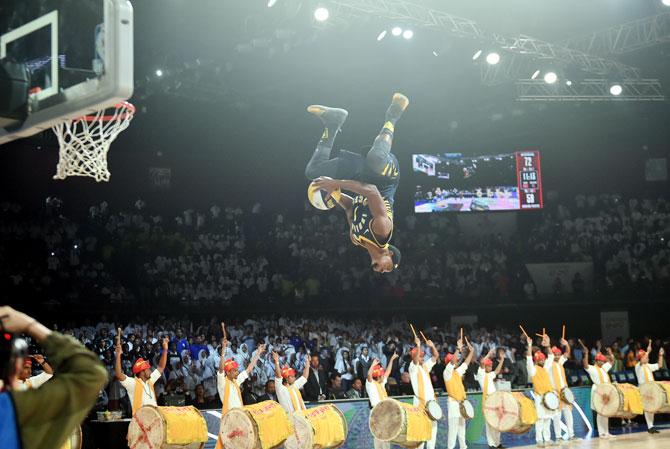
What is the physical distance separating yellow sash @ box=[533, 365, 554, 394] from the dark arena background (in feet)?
0.16

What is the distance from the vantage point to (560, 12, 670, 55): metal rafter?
1759 centimetres

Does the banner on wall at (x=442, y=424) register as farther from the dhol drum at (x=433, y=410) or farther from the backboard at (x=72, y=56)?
the backboard at (x=72, y=56)

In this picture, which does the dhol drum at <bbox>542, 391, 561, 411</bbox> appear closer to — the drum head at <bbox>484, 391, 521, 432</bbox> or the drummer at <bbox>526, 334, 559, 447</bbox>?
the drummer at <bbox>526, 334, 559, 447</bbox>

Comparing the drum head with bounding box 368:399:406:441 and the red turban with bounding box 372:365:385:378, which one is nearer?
the drum head with bounding box 368:399:406:441

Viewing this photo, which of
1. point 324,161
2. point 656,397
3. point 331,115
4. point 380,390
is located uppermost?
point 331,115

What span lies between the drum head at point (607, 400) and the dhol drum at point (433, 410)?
4506mm

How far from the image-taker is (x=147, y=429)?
10.6 metres

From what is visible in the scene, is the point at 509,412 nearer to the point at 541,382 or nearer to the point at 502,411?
the point at 502,411

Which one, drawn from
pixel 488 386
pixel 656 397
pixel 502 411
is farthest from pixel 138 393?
pixel 656 397

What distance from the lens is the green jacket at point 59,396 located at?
9.44ft

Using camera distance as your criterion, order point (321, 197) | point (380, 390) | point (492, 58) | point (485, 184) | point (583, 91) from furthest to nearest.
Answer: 1. point (485, 184)
2. point (583, 91)
3. point (492, 58)
4. point (321, 197)
5. point (380, 390)

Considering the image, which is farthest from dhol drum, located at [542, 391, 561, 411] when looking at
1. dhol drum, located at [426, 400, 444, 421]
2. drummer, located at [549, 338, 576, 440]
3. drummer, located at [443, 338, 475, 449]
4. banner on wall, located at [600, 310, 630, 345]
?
banner on wall, located at [600, 310, 630, 345]

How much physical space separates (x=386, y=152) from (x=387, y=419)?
4.19 metres

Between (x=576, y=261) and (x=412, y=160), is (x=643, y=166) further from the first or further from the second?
(x=412, y=160)
